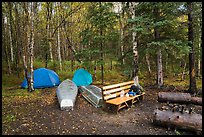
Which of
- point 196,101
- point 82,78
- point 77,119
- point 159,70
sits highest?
point 159,70

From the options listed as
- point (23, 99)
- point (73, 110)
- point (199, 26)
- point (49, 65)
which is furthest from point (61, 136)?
point (49, 65)

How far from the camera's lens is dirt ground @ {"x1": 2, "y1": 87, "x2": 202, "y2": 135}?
5.65 meters

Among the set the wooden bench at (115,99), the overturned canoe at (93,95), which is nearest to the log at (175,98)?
the wooden bench at (115,99)

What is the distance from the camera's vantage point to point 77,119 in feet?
21.9

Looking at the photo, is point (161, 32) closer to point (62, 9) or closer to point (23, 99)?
point (23, 99)

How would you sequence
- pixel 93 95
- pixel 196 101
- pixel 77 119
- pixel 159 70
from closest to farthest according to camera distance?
pixel 77 119 < pixel 196 101 < pixel 93 95 < pixel 159 70

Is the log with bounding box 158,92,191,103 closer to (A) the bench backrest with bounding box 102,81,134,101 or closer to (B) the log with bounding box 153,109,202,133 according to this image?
(A) the bench backrest with bounding box 102,81,134,101

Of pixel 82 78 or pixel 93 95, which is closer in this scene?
pixel 93 95

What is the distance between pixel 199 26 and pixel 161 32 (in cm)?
215

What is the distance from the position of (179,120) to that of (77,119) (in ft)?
11.5

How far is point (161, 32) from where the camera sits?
1102cm

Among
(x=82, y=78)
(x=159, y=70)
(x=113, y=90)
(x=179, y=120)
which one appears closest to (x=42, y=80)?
(x=82, y=78)

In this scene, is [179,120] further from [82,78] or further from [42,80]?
[42,80]

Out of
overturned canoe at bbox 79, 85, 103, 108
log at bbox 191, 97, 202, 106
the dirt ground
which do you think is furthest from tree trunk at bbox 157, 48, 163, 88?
overturned canoe at bbox 79, 85, 103, 108
